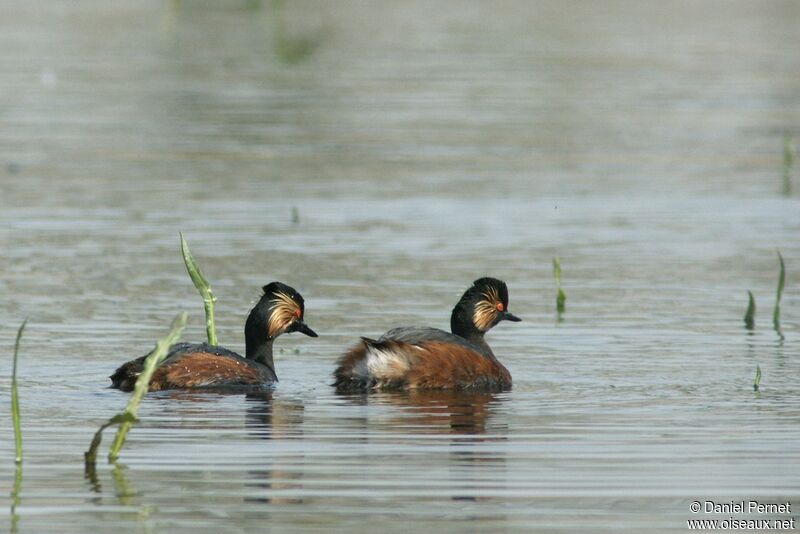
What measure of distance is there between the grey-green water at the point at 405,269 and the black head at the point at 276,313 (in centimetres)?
34

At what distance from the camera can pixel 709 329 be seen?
47.8 feet

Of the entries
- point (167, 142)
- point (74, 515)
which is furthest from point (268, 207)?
point (74, 515)

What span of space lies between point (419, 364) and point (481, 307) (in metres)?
1.08

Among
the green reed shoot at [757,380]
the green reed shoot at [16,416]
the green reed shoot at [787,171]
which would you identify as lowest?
the green reed shoot at [757,380]

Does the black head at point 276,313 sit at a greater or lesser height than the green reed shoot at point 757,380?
greater

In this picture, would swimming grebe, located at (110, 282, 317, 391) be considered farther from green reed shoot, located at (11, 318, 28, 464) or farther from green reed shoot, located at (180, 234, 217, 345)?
green reed shoot, located at (11, 318, 28, 464)

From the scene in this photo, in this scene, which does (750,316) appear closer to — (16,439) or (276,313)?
(276,313)

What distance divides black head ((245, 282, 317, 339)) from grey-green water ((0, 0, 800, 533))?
34 cm

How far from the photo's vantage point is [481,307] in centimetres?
1324

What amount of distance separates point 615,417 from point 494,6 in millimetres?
60140

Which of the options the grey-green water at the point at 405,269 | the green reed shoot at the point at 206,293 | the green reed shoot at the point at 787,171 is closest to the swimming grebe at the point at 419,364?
the grey-green water at the point at 405,269

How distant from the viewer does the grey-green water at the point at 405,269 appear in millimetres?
8977

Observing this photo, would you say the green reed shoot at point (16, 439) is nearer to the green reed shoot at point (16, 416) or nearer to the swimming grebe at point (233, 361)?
the green reed shoot at point (16, 416)

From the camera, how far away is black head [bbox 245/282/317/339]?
12844 millimetres
